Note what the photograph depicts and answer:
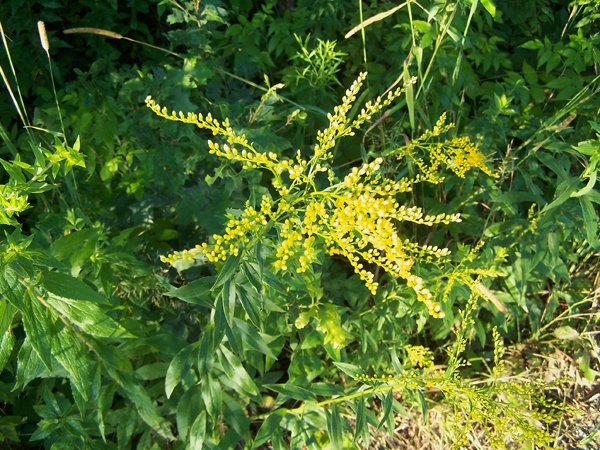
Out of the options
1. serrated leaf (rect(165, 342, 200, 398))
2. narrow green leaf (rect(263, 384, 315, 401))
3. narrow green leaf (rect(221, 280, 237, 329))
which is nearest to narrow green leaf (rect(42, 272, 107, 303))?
narrow green leaf (rect(221, 280, 237, 329))

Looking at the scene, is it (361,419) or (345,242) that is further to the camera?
(361,419)

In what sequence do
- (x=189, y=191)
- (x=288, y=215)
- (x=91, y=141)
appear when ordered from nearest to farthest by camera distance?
(x=288, y=215), (x=189, y=191), (x=91, y=141)

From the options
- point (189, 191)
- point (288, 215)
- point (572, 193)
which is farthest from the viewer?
point (189, 191)

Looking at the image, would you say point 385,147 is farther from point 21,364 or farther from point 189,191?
point 21,364

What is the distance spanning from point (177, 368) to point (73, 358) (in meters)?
0.40

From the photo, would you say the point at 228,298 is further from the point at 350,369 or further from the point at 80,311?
the point at 350,369

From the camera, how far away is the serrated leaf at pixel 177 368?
7.03 ft

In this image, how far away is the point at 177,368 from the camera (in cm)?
215

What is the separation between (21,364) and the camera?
6.10 ft

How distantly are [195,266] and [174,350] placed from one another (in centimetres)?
42

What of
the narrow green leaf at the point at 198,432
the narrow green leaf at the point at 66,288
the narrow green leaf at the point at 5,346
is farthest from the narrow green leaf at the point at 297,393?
the narrow green leaf at the point at 5,346

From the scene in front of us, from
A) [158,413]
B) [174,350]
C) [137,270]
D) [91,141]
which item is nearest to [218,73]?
[91,141]

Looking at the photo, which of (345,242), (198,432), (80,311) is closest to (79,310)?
(80,311)

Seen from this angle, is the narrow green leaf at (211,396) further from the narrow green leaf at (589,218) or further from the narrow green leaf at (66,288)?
the narrow green leaf at (589,218)
